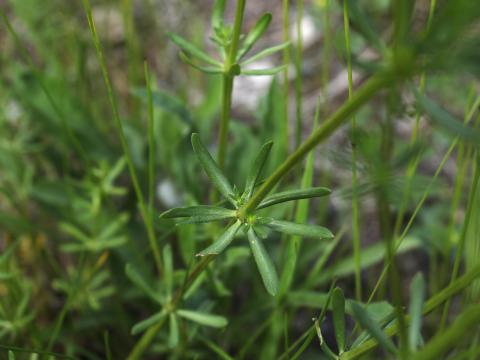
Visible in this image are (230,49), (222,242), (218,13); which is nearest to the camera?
(222,242)

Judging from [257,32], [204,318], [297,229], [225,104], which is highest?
[257,32]

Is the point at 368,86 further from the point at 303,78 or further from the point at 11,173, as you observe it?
the point at 303,78

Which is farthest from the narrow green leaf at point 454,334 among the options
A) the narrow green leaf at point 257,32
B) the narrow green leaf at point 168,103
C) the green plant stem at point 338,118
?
the narrow green leaf at point 168,103

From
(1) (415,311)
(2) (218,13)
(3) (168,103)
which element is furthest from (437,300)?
(3) (168,103)

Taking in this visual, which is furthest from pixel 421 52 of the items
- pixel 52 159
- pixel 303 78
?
pixel 303 78

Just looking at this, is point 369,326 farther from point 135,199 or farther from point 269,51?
point 135,199
